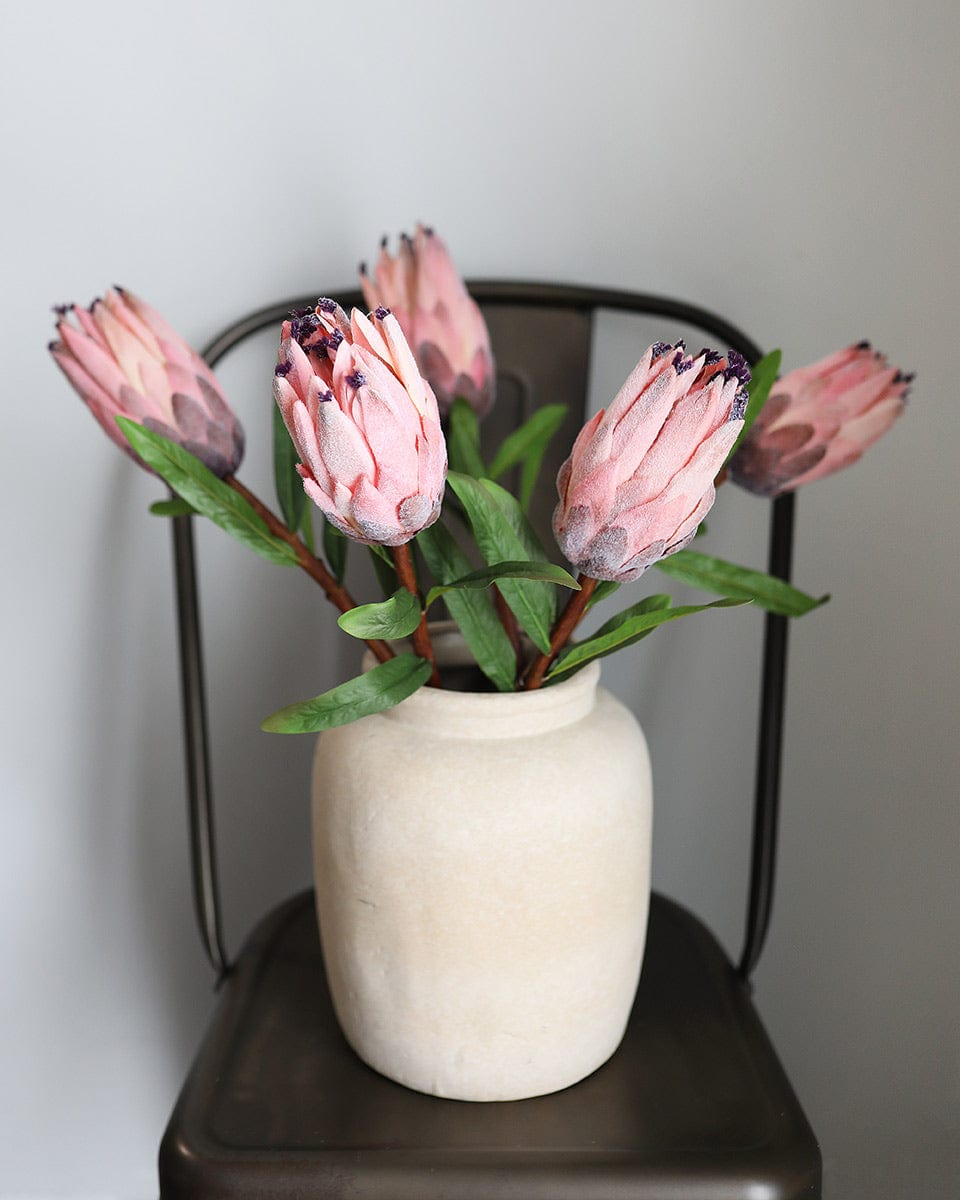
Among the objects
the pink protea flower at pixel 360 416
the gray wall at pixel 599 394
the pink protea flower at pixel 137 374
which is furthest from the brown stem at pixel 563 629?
the gray wall at pixel 599 394

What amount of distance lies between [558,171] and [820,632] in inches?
16.1

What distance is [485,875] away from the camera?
579 millimetres

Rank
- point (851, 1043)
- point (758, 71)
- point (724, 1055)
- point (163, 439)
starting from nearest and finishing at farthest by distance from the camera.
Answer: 1. point (163, 439)
2. point (724, 1055)
3. point (758, 71)
4. point (851, 1043)

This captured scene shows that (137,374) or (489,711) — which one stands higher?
(137,374)

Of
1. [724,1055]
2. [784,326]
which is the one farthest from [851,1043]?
[784,326]

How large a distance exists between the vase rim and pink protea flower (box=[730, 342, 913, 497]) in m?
0.18

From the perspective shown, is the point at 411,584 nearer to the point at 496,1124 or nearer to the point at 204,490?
the point at 204,490

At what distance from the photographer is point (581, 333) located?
32.7 inches

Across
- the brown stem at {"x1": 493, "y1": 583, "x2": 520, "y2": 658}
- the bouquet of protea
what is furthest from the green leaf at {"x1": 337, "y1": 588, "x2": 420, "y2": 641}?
the brown stem at {"x1": 493, "y1": 583, "x2": 520, "y2": 658}

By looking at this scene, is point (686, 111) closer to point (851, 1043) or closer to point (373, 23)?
point (373, 23)

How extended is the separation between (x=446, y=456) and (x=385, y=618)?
82 mm

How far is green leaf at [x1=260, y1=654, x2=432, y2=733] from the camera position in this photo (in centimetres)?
55

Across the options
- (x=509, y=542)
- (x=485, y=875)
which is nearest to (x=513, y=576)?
(x=509, y=542)

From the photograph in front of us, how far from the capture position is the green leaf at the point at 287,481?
0.65m
